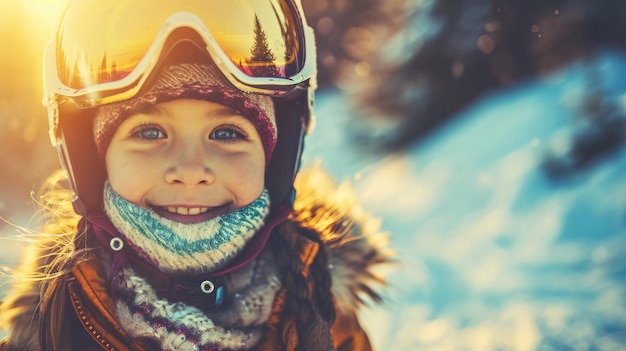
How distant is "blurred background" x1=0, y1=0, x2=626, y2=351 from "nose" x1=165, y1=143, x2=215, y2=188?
50cm

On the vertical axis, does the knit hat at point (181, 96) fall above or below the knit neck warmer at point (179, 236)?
above

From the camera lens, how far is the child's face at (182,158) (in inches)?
63.9

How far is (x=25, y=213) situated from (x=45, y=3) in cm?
53

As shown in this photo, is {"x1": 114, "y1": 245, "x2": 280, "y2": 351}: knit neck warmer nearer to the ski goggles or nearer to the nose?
the nose

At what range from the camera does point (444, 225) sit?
86.5 inches

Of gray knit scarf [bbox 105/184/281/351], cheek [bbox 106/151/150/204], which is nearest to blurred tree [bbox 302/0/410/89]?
gray knit scarf [bbox 105/184/281/351]

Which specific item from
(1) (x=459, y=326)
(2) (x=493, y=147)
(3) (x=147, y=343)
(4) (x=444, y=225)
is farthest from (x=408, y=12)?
(3) (x=147, y=343)

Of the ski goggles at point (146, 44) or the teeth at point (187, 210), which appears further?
the teeth at point (187, 210)

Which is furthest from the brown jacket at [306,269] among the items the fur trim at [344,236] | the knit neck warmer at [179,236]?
the knit neck warmer at [179,236]

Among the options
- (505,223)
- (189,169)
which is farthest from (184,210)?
(505,223)

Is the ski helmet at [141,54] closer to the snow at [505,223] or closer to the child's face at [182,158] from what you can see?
the child's face at [182,158]

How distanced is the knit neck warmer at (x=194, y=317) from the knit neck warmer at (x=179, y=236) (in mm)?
64

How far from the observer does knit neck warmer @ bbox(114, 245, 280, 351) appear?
161 cm

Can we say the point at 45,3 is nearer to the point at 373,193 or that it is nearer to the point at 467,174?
the point at 373,193
